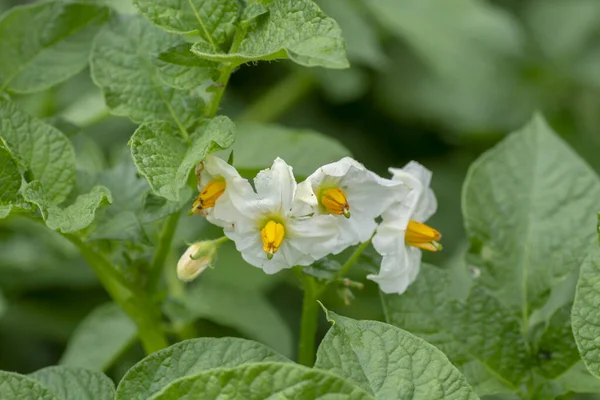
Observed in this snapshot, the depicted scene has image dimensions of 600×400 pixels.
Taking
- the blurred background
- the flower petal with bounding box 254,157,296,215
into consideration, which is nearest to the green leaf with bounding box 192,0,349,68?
the flower petal with bounding box 254,157,296,215

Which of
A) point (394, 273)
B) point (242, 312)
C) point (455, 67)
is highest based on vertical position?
point (394, 273)

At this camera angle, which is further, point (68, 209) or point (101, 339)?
point (101, 339)

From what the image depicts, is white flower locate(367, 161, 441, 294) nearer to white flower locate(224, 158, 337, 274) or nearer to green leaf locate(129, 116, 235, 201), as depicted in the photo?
white flower locate(224, 158, 337, 274)

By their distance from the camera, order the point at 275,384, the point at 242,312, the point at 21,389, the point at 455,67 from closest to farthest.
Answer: the point at 275,384, the point at 21,389, the point at 242,312, the point at 455,67

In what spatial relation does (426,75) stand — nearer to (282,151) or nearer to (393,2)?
(393,2)

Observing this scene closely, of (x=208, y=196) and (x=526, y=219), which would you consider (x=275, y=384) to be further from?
(x=526, y=219)

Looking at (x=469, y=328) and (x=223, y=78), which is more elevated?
(x=223, y=78)

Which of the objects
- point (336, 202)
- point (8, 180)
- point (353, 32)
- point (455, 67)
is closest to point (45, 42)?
point (8, 180)
